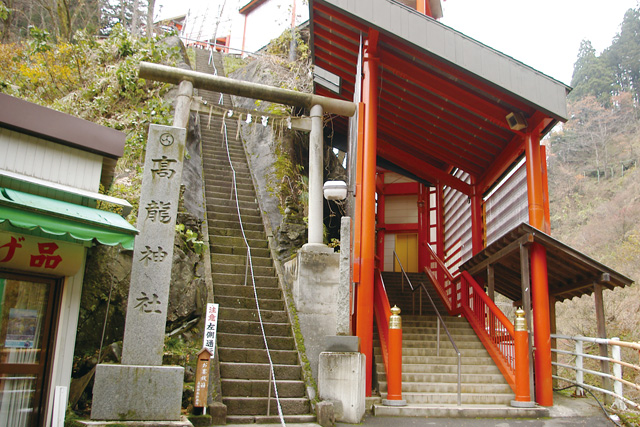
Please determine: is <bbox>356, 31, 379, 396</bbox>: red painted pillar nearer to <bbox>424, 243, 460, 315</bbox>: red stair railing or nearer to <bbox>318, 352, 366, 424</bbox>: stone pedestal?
<bbox>318, 352, 366, 424</bbox>: stone pedestal

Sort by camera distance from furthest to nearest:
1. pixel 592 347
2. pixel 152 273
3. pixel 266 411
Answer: pixel 592 347, pixel 266 411, pixel 152 273

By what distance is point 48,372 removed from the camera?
619cm

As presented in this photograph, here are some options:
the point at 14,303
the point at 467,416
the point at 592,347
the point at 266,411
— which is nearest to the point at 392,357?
the point at 467,416

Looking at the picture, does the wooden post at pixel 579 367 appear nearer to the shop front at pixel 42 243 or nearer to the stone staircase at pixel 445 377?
the stone staircase at pixel 445 377

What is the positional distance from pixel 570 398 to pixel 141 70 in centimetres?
1004

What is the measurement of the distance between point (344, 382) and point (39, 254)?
4531mm

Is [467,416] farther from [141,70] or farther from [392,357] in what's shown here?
[141,70]

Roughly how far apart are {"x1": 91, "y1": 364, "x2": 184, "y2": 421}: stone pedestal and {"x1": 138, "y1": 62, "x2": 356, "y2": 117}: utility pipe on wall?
5.53m

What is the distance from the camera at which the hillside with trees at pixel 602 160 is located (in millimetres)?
25442

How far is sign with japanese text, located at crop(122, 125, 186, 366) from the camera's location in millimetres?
6496

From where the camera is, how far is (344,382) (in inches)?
299

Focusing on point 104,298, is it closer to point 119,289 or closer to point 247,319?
point 119,289

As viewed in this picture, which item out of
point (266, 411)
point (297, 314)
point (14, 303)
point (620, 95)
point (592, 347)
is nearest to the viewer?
point (14, 303)

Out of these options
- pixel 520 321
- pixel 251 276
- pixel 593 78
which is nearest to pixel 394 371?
pixel 520 321
